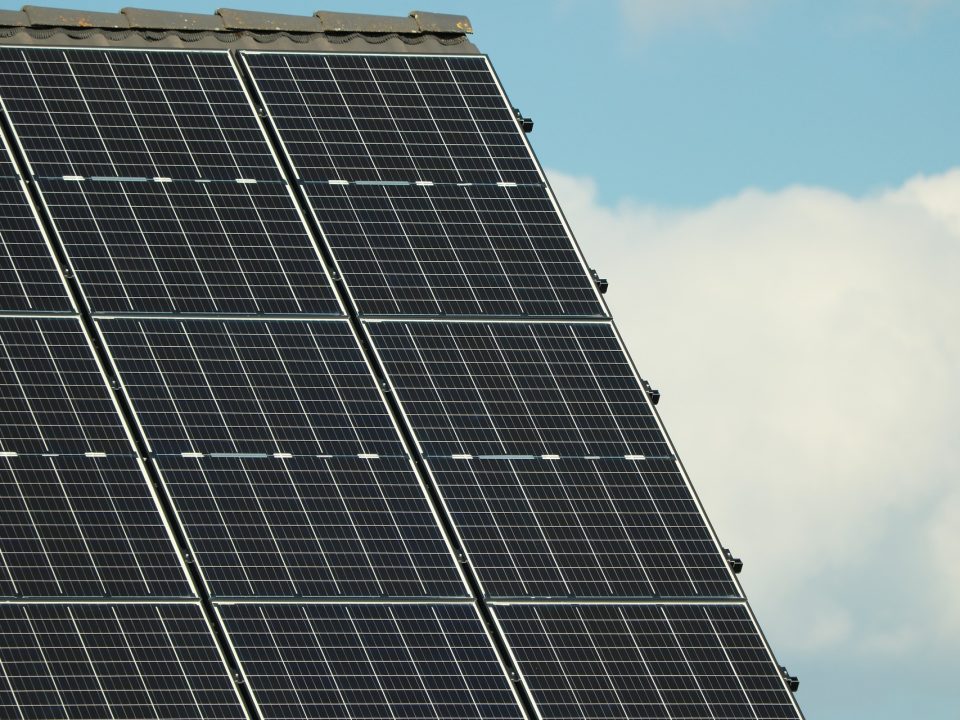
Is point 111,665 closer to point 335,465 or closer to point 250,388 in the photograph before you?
point 335,465

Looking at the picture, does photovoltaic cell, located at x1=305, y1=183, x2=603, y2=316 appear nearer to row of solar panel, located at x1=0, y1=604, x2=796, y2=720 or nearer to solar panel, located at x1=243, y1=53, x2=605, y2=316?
solar panel, located at x1=243, y1=53, x2=605, y2=316

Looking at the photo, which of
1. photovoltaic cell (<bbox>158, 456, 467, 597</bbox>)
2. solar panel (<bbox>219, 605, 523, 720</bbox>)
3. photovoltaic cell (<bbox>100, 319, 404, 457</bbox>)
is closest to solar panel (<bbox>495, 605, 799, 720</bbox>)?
solar panel (<bbox>219, 605, 523, 720</bbox>)

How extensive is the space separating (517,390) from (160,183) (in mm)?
10867

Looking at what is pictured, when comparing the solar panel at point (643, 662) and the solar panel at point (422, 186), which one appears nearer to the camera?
the solar panel at point (643, 662)

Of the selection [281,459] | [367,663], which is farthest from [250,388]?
[367,663]

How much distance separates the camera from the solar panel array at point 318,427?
232 feet

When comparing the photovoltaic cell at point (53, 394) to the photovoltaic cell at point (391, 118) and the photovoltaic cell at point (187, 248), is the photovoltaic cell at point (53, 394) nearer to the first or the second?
the photovoltaic cell at point (187, 248)

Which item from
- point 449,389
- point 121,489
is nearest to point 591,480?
point 449,389

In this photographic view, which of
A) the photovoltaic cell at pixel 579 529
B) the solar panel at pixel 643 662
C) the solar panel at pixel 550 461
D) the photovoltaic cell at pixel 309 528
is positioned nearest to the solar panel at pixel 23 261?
the photovoltaic cell at pixel 309 528

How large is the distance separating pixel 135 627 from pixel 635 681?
1227 centimetres

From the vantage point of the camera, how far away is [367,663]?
7112 centimetres

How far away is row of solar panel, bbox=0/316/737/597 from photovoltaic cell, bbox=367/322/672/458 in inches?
2.2

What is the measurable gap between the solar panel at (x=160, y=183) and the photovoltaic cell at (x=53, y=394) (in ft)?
5.75

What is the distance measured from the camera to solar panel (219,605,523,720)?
7012 cm
